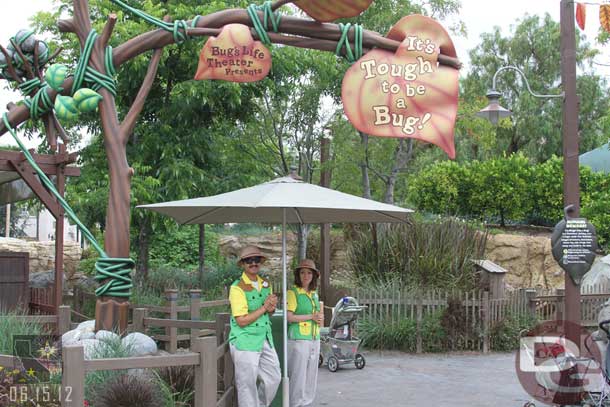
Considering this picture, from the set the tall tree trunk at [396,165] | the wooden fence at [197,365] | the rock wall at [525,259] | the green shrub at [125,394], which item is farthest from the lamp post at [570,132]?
the rock wall at [525,259]

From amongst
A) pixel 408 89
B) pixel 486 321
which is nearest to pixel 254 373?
pixel 408 89

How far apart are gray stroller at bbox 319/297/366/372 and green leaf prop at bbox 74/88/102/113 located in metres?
4.26

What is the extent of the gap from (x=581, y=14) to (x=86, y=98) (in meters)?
6.02

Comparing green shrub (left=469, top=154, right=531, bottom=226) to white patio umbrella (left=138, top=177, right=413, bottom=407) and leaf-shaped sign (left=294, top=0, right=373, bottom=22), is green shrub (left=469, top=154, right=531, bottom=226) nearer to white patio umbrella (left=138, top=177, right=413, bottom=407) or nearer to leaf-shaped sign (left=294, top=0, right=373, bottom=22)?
leaf-shaped sign (left=294, top=0, right=373, bottom=22)

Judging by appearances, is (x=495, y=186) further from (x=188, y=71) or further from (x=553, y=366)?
(x=553, y=366)

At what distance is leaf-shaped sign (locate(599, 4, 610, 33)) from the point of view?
8.66 meters

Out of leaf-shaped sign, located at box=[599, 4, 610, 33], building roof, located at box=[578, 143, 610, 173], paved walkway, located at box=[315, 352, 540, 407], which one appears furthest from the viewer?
building roof, located at box=[578, 143, 610, 173]

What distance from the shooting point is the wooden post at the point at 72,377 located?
4.43 m

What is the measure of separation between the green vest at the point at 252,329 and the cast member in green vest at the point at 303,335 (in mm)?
417

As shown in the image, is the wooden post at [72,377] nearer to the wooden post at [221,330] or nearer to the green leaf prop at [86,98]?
the wooden post at [221,330]

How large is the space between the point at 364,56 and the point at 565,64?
8.33 ft

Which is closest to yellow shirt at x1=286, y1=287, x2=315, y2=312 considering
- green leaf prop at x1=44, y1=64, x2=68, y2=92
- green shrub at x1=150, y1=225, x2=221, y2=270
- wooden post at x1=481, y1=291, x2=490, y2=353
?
green leaf prop at x1=44, y1=64, x2=68, y2=92

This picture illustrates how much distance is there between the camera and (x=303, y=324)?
258 inches

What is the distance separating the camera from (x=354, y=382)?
9.22 metres
